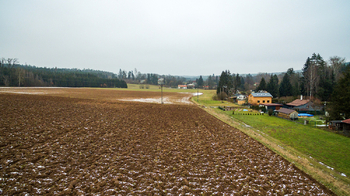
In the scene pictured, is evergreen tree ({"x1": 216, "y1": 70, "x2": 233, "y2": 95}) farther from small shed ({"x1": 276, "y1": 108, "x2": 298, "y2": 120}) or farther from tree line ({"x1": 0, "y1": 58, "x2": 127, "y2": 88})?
tree line ({"x1": 0, "y1": 58, "x2": 127, "y2": 88})

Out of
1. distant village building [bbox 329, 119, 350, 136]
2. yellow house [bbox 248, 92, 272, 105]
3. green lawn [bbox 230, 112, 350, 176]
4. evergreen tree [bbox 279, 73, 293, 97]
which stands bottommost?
green lawn [bbox 230, 112, 350, 176]

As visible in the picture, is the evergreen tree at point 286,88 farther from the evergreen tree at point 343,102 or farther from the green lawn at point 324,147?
the green lawn at point 324,147

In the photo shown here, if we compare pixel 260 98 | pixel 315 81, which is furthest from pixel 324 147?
pixel 315 81

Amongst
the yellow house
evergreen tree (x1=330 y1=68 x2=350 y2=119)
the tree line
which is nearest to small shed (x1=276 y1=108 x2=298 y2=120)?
evergreen tree (x1=330 y1=68 x2=350 y2=119)

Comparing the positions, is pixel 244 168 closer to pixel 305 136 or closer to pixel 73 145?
pixel 73 145

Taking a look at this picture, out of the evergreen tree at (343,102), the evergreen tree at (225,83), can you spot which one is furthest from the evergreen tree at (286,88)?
the evergreen tree at (343,102)

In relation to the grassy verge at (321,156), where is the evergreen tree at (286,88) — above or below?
above

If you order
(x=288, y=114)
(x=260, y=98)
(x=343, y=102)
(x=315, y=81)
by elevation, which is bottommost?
(x=288, y=114)

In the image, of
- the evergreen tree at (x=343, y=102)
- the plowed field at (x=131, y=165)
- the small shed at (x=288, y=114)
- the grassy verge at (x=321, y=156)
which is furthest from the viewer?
the small shed at (x=288, y=114)

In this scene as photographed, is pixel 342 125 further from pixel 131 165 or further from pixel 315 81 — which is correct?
pixel 315 81
